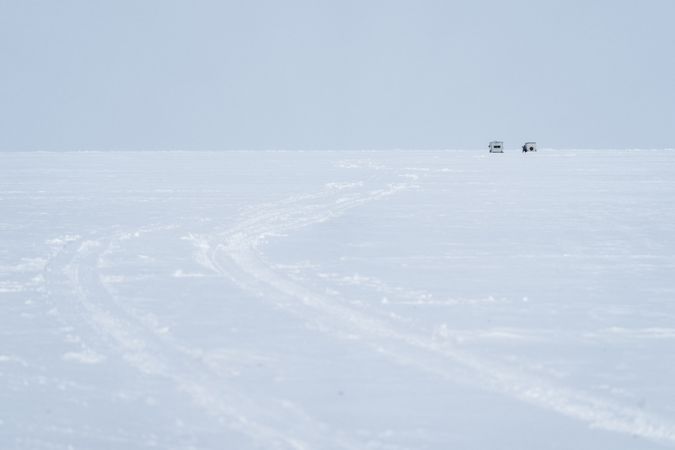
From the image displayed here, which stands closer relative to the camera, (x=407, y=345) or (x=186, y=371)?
(x=186, y=371)

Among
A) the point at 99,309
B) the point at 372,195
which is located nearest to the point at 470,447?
the point at 99,309

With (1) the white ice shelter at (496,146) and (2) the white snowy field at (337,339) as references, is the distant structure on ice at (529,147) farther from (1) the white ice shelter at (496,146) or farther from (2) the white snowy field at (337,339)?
(2) the white snowy field at (337,339)

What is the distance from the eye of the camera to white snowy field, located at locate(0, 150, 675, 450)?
4125 millimetres

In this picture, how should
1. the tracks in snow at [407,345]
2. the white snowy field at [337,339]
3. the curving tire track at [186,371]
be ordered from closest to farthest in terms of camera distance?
1. the curving tire track at [186,371]
2. the white snowy field at [337,339]
3. the tracks in snow at [407,345]

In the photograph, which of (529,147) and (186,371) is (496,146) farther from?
(186,371)

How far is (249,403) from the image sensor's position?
443cm

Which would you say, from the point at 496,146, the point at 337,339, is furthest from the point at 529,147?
the point at 337,339

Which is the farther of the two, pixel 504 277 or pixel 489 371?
pixel 504 277

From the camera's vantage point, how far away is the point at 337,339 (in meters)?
5.79

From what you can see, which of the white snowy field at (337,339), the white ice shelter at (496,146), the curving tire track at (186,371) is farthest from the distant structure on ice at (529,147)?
the curving tire track at (186,371)

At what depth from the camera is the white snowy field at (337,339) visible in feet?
13.5

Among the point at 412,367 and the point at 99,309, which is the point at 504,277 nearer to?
the point at 412,367

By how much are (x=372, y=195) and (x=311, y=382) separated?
54.8 feet

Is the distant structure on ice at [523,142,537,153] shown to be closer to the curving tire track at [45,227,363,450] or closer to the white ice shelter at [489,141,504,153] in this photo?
the white ice shelter at [489,141,504,153]
